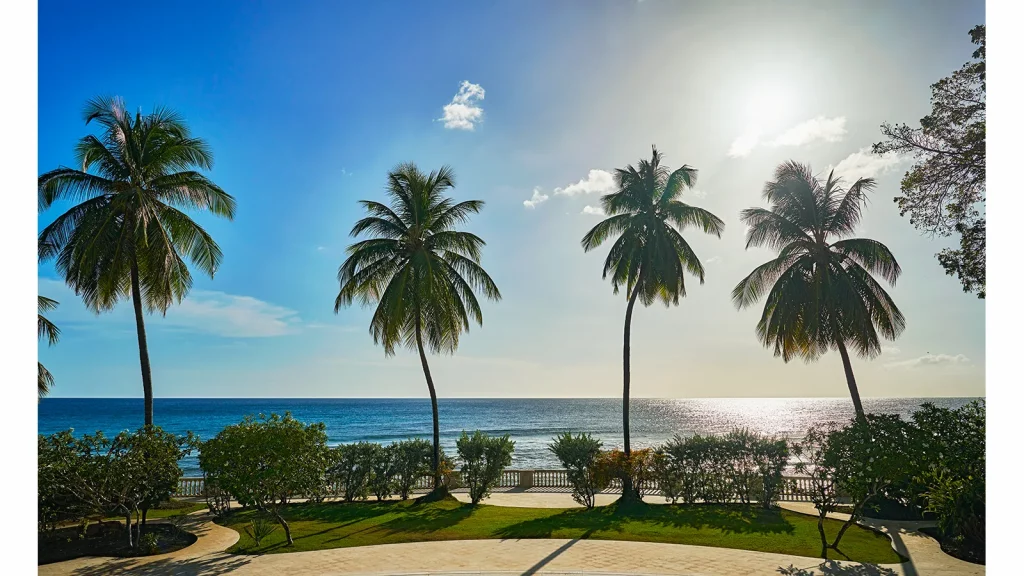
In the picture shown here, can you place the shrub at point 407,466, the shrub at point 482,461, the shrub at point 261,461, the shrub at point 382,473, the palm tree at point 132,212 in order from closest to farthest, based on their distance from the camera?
the shrub at point 261,461, the palm tree at point 132,212, the shrub at point 482,461, the shrub at point 382,473, the shrub at point 407,466

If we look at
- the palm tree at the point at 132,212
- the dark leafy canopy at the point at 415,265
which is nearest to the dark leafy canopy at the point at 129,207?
the palm tree at the point at 132,212

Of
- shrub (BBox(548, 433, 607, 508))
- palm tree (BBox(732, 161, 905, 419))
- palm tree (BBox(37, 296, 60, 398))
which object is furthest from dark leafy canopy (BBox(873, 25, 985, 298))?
palm tree (BBox(37, 296, 60, 398))

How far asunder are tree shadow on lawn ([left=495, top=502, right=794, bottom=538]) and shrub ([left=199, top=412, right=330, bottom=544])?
4.56 m

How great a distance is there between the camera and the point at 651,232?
17.9m

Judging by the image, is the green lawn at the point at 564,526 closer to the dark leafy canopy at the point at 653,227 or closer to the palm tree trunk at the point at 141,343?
the palm tree trunk at the point at 141,343

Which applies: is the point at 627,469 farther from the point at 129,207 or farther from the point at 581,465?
the point at 129,207

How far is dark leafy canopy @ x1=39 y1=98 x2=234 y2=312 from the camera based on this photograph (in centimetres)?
1498

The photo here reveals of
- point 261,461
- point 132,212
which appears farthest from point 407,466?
point 132,212

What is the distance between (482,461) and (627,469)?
433cm

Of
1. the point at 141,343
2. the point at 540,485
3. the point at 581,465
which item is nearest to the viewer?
the point at 141,343

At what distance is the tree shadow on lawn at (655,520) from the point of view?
12953 millimetres

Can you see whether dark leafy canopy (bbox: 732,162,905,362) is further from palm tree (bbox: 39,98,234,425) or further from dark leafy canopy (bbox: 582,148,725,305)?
palm tree (bbox: 39,98,234,425)
